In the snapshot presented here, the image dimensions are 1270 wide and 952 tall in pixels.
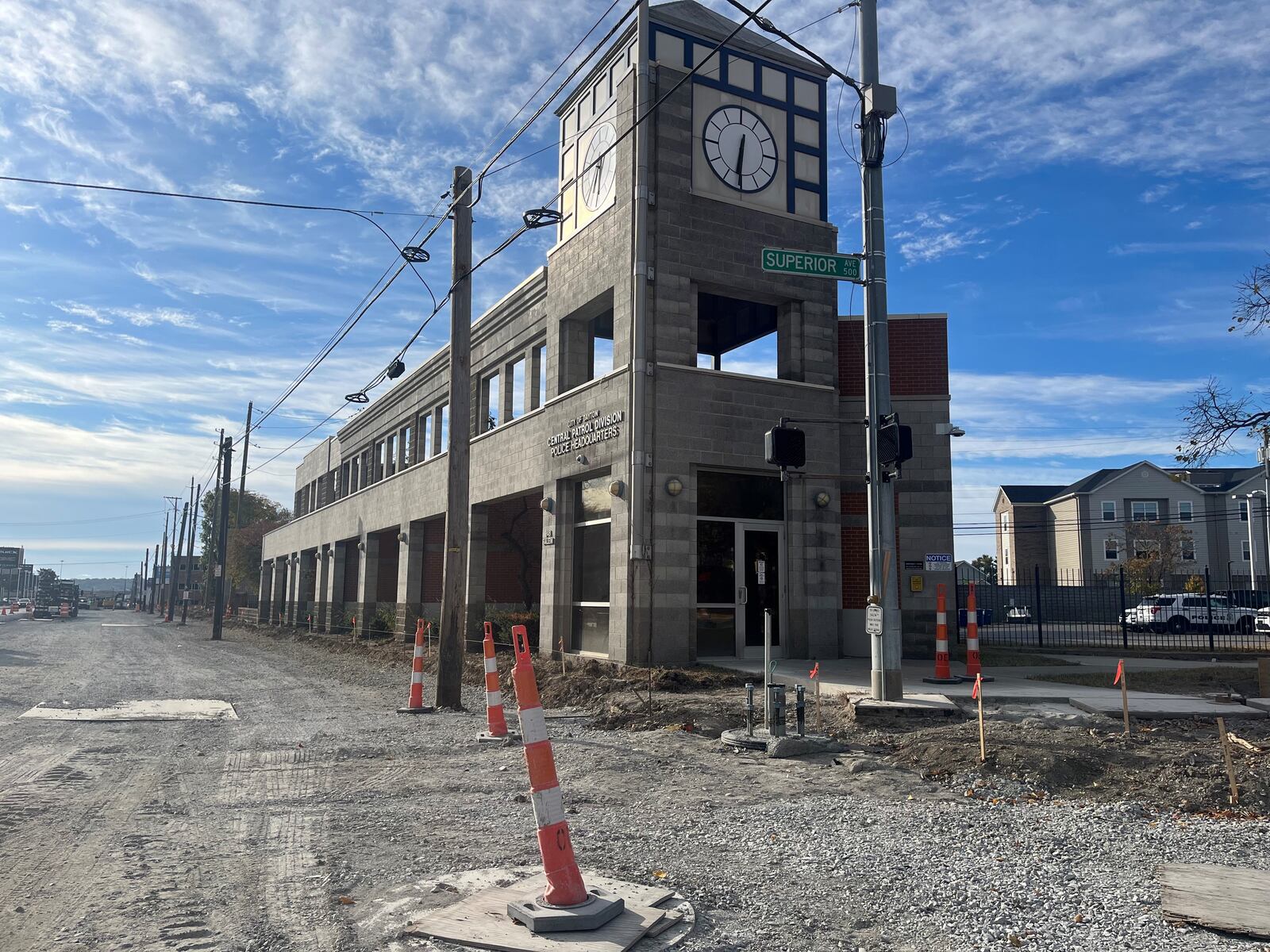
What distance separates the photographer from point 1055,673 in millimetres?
15055

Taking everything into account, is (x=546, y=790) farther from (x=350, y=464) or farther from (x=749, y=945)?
(x=350, y=464)

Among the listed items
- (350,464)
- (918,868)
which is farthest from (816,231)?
(350,464)

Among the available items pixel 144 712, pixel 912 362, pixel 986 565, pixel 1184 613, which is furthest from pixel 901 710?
pixel 986 565

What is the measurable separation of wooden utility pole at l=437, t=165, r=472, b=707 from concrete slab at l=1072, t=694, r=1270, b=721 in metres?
8.09

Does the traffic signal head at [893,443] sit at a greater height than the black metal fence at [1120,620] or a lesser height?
greater

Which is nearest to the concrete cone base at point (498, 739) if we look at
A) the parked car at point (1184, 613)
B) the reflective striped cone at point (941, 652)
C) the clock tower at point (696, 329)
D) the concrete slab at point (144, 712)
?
the concrete slab at point (144, 712)

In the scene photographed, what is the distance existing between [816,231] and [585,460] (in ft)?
21.3

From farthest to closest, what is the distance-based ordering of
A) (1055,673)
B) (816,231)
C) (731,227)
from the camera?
(816,231) → (731,227) → (1055,673)

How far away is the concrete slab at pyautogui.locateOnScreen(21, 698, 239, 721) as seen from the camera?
40.1 ft

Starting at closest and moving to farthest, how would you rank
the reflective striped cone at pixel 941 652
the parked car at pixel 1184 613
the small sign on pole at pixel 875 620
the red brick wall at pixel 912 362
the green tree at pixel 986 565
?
1. the small sign on pole at pixel 875 620
2. the reflective striped cone at pixel 941 652
3. the red brick wall at pixel 912 362
4. the parked car at pixel 1184 613
5. the green tree at pixel 986 565

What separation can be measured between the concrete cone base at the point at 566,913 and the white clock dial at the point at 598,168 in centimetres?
1488

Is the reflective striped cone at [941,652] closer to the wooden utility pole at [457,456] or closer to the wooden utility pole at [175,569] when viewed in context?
the wooden utility pole at [457,456]

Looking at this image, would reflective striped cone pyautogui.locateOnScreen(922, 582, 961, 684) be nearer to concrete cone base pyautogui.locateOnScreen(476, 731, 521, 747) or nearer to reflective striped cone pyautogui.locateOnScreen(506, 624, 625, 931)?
concrete cone base pyautogui.locateOnScreen(476, 731, 521, 747)

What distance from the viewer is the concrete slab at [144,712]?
12.2 meters
